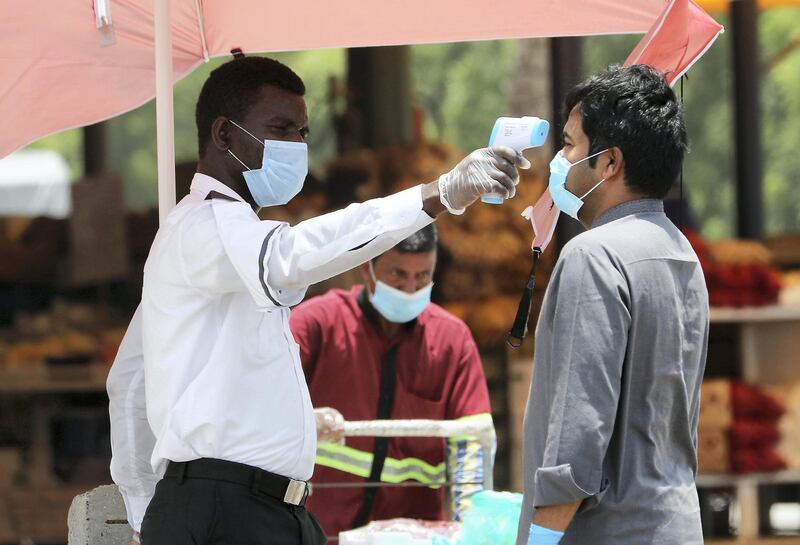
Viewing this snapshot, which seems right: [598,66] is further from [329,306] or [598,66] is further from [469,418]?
[469,418]

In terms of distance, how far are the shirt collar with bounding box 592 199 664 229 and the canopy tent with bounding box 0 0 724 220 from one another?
1.13 metres

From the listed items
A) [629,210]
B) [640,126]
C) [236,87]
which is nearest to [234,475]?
[236,87]

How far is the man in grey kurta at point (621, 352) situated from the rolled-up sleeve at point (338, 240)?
12.4 inches

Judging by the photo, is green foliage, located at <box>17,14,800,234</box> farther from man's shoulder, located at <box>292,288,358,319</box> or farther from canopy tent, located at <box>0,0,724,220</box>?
canopy tent, located at <box>0,0,724,220</box>

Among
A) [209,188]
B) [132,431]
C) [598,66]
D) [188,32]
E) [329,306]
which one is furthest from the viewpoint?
[598,66]

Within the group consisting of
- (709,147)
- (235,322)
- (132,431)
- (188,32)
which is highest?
(709,147)

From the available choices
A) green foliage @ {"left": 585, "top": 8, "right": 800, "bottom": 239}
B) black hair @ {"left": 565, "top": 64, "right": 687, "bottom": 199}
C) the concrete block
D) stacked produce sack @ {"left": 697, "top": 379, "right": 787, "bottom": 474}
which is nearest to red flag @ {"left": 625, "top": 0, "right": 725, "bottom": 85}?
black hair @ {"left": 565, "top": 64, "right": 687, "bottom": 199}

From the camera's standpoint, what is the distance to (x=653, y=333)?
244 cm

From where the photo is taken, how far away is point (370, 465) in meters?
4.01

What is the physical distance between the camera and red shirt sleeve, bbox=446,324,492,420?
4043 mm

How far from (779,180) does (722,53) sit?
159cm

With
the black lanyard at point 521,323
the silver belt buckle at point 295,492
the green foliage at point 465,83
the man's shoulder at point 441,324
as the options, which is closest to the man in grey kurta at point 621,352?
the black lanyard at point 521,323

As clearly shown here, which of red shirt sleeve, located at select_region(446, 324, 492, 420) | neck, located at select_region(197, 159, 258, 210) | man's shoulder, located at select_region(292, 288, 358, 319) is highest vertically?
neck, located at select_region(197, 159, 258, 210)

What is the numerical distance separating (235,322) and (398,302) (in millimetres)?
1473
